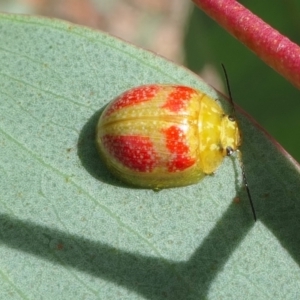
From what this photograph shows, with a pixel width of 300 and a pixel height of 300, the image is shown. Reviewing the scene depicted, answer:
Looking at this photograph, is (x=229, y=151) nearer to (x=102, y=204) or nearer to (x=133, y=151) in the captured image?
(x=133, y=151)

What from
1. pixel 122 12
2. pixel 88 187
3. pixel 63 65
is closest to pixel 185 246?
pixel 88 187

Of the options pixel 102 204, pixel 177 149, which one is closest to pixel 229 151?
pixel 177 149

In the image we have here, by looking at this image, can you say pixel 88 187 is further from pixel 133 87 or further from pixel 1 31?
pixel 1 31

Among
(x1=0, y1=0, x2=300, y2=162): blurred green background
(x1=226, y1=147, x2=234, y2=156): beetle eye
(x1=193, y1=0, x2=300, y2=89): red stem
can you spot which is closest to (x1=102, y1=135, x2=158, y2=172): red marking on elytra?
(x1=226, y1=147, x2=234, y2=156): beetle eye

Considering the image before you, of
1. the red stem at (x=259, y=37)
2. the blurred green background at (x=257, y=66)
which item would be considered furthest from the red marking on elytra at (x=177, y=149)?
the red stem at (x=259, y=37)

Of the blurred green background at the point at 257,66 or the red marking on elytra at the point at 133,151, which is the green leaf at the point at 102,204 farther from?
the blurred green background at the point at 257,66

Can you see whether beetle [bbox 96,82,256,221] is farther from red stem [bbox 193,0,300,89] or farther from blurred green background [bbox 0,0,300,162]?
red stem [bbox 193,0,300,89]
